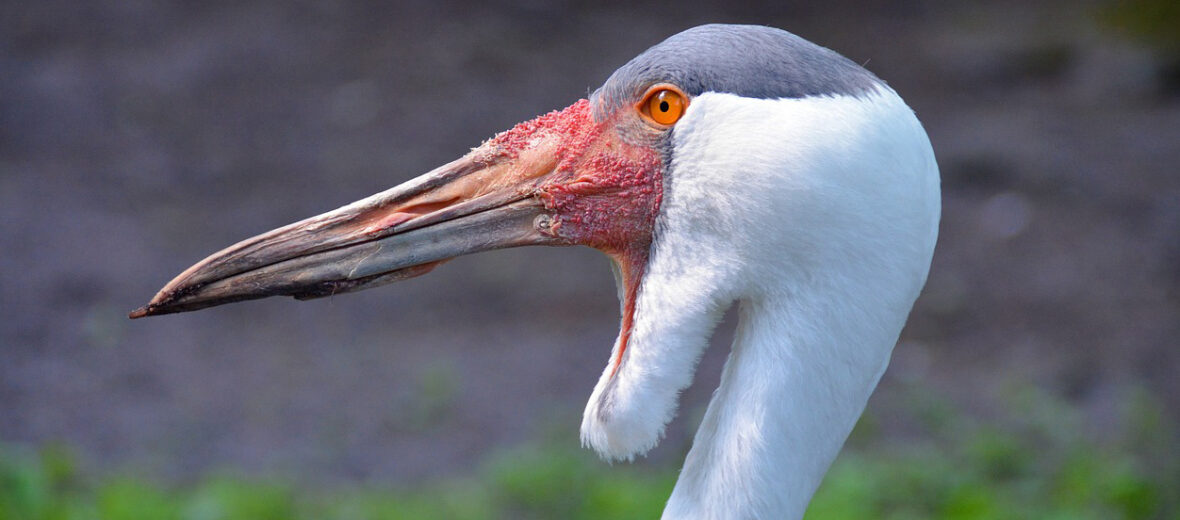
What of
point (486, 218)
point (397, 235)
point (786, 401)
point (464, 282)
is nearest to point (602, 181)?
point (486, 218)

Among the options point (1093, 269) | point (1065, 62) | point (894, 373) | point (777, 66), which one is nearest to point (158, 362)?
point (894, 373)

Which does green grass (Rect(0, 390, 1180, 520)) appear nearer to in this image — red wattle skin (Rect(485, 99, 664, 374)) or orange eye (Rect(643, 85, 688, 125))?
red wattle skin (Rect(485, 99, 664, 374))

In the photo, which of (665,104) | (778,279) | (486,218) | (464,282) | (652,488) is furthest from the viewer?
(464,282)

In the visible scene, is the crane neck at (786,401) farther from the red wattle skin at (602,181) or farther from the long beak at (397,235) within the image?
the long beak at (397,235)

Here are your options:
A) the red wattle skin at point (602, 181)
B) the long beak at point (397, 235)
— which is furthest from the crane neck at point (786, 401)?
the long beak at point (397, 235)

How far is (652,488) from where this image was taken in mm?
5309

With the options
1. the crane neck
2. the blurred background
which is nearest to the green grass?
the blurred background

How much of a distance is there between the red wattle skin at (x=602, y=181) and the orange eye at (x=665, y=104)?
1.3 inches

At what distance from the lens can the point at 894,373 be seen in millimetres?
6430

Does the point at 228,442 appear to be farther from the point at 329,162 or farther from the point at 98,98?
the point at 98,98

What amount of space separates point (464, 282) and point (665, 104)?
4990mm

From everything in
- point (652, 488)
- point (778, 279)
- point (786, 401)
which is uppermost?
point (778, 279)

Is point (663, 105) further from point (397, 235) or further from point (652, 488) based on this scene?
point (652, 488)

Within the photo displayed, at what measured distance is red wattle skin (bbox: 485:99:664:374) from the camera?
2.56 m
